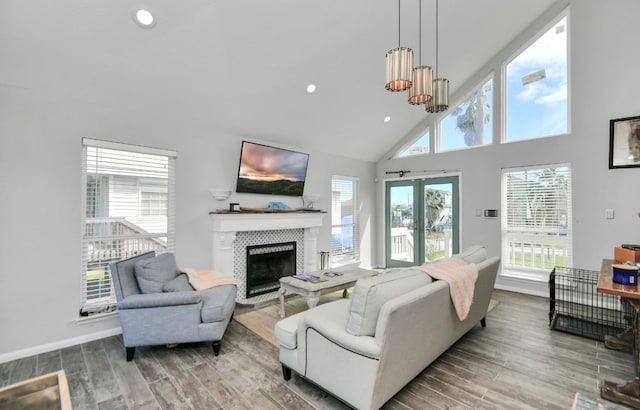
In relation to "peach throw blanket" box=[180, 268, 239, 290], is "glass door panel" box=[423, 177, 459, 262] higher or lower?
higher

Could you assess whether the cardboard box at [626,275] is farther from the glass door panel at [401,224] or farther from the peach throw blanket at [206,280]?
the glass door panel at [401,224]

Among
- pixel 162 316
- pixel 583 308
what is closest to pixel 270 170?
pixel 162 316

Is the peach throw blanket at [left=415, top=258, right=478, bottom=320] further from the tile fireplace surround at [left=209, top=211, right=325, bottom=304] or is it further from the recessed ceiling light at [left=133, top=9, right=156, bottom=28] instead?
the recessed ceiling light at [left=133, top=9, right=156, bottom=28]

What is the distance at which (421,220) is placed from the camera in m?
6.11

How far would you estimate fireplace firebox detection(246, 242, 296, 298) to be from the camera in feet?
14.9

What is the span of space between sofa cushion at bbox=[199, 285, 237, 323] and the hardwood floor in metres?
0.37

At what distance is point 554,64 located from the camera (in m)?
4.56

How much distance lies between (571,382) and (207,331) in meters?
3.07

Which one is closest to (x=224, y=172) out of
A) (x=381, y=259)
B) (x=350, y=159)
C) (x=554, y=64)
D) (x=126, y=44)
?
(x=126, y=44)

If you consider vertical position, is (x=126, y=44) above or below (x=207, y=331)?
above

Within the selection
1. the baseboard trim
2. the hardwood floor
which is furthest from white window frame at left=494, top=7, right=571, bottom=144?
the baseboard trim

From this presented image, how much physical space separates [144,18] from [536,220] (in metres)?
5.76

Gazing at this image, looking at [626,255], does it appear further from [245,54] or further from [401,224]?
[245,54]

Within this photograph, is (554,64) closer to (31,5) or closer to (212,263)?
(212,263)
